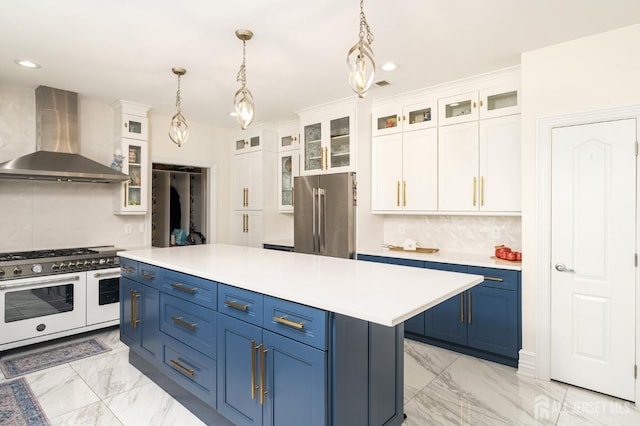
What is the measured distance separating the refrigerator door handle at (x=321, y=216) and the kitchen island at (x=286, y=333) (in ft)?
4.86

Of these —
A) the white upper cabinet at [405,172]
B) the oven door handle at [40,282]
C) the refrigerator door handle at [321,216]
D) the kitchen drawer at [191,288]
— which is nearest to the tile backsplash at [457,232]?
the white upper cabinet at [405,172]

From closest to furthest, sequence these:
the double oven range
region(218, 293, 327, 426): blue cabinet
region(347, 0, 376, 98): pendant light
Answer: region(218, 293, 327, 426): blue cabinet, region(347, 0, 376, 98): pendant light, the double oven range

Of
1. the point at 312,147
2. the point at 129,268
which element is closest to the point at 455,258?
the point at 312,147

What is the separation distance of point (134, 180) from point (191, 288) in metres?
2.63

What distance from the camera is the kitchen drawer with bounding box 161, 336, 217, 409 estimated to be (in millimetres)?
2045

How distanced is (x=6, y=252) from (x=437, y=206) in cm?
436

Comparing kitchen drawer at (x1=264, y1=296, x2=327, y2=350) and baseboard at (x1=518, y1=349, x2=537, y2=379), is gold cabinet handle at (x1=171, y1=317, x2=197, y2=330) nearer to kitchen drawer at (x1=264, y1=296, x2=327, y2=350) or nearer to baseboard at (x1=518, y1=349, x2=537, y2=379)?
kitchen drawer at (x1=264, y1=296, x2=327, y2=350)

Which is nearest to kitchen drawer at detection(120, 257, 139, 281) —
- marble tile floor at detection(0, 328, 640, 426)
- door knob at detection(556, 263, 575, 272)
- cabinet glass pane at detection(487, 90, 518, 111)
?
marble tile floor at detection(0, 328, 640, 426)

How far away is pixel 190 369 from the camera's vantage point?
2.21 m

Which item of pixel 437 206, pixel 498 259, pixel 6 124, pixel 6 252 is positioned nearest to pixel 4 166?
pixel 6 124

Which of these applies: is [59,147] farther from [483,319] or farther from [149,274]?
[483,319]

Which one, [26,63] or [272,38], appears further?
[26,63]

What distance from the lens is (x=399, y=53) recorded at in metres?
2.82

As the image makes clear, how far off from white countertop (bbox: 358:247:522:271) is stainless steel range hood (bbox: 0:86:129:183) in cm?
296
